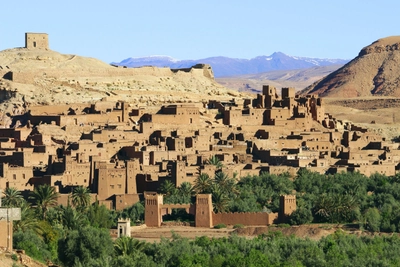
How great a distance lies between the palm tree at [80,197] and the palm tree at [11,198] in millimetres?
2238

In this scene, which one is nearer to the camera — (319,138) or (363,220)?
(363,220)

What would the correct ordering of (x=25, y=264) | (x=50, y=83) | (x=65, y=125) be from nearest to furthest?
1. (x=25, y=264)
2. (x=65, y=125)
3. (x=50, y=83)

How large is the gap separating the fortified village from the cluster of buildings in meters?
0.05

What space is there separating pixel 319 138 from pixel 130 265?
111 feet

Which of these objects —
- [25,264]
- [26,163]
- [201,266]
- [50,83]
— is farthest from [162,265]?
[50,83]

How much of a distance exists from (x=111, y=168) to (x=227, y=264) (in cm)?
1800

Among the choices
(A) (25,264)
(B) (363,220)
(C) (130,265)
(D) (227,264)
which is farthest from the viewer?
(B) (363,220)

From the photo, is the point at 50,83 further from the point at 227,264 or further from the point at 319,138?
the point at 227,264

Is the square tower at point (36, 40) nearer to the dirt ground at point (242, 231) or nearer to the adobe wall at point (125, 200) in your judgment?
the adobe wall at point (125, 200)

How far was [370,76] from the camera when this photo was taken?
144250 mm

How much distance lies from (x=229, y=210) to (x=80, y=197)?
20.5ft

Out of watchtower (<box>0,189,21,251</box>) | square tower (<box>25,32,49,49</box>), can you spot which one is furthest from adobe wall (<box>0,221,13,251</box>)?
square tower (<box>25,32,49,49</box>)

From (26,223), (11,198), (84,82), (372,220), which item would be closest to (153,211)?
(11,198)

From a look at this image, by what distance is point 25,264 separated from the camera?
113 feet
